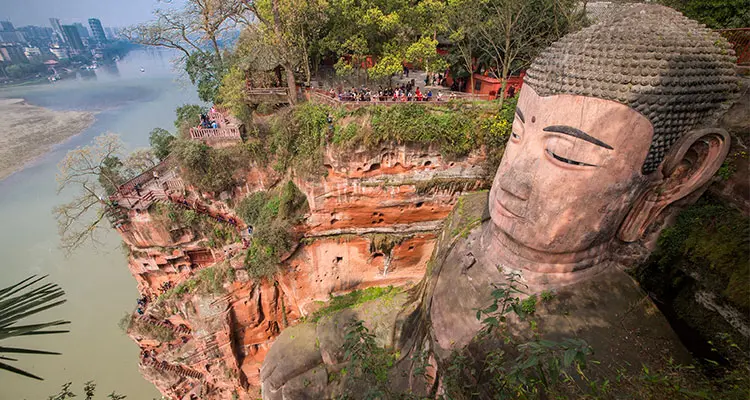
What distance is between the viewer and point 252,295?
12.3 meters

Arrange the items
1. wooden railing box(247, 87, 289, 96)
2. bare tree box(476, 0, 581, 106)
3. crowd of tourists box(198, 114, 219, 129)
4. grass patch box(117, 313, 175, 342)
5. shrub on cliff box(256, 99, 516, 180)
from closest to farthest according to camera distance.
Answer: shrub on cliff box(256, 99, 516, 180) → bare tree box(476, 0, 581, 106) → grass patch box(117, 313, 175, 342) → crowd of tourists box(198, 114, 219, 129) → wooden railing box(247, 87, 289, 96)

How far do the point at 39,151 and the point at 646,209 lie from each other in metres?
53.5

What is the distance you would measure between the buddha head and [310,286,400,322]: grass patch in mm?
8656

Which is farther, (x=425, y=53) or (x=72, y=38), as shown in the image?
(x=72, y=38)

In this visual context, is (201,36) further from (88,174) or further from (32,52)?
(32,52)

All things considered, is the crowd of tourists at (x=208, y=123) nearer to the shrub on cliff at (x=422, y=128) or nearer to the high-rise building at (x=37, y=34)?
the shrub on cliff at (x=422, y=128)

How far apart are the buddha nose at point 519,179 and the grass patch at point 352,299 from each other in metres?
8.48

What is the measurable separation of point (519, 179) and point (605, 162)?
993 mm

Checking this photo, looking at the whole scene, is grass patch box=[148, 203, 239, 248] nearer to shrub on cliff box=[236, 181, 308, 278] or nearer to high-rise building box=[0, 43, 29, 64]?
shrub on cliff box=[236, 181, 308, 278]

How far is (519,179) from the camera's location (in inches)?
179

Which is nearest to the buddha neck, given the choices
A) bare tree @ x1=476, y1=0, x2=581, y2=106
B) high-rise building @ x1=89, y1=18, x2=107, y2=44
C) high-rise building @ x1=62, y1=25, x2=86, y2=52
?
bare tree @ x1=476, y1=0, x2=581, y2=106

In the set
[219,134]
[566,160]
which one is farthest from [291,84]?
[566,160]

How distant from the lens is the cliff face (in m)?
10.9

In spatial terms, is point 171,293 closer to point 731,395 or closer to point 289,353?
point 289,353
